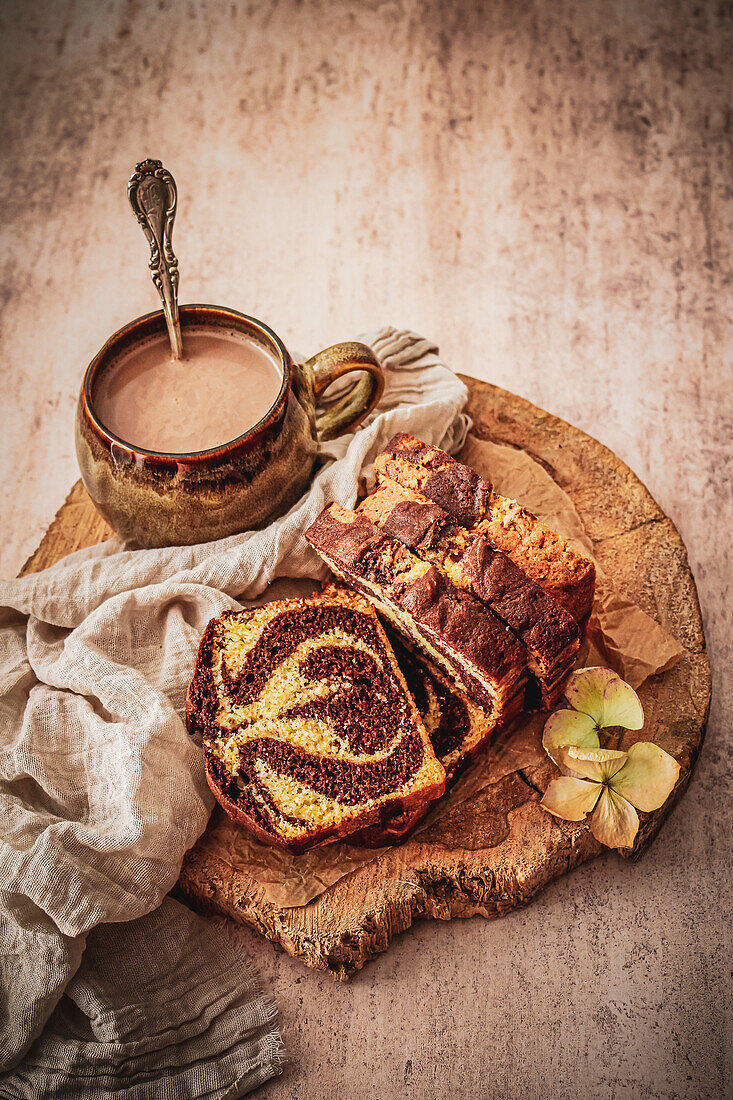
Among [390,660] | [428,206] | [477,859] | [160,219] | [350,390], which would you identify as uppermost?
[160,219]

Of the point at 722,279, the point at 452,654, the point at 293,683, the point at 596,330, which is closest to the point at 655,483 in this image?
the point at 596,330

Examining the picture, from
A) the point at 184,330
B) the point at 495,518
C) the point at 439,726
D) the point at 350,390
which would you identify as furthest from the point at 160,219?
the point at 439,726

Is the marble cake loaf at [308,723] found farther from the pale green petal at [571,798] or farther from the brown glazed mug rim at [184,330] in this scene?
the brown glazed mug rim at [184,330]

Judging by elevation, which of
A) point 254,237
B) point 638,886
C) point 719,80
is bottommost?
point 638,886

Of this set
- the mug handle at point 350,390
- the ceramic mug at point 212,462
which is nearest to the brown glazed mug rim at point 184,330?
the ceramic mug at point 212,462

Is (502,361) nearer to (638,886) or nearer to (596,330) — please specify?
(596,330)

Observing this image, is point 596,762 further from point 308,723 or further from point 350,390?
point 350,390

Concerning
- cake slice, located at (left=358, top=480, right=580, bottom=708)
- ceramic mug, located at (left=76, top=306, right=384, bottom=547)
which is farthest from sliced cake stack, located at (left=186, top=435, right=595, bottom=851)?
ceramic mug, located at (left=76, top=306, right=384, bottom=547)
